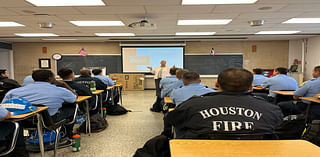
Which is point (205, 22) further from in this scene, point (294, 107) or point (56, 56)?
point (56, 56)

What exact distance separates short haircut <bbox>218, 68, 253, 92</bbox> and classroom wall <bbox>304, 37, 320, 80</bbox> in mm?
8804

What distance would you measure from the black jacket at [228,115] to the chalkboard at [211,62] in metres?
8.33

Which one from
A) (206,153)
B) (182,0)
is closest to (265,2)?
(182,0)

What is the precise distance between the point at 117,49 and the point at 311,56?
28.2 feet

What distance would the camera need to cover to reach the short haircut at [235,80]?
125cm

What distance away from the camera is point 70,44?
9344 millimetres

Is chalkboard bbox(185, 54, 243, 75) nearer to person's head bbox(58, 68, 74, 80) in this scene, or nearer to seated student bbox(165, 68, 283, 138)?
person's head bbox(58, 68, 74, 80)

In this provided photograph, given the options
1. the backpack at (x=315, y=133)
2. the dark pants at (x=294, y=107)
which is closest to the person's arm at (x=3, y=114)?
the backpack at (x=315, y=133)

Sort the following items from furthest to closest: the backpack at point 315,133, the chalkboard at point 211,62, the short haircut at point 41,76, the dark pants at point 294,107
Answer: the chalkboard at point 211,62 < the dark pants at point 294,107 < the short haircut at point 41,76 < the backpack at point 315,133

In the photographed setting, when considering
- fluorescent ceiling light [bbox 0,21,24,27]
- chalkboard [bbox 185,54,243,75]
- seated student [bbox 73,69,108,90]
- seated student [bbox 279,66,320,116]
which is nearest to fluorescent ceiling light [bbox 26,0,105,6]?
seated student [bbox 73,69,108,90]

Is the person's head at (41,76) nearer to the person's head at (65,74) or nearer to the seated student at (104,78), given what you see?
the person's head at (65,74)

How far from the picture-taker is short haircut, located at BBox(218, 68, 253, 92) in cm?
125

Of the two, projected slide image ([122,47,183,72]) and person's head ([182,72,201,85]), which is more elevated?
projected slide image ([122,47,183,72])

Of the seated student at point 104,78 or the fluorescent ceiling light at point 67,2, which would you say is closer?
the fluorescent ceiling light at point 67,2
